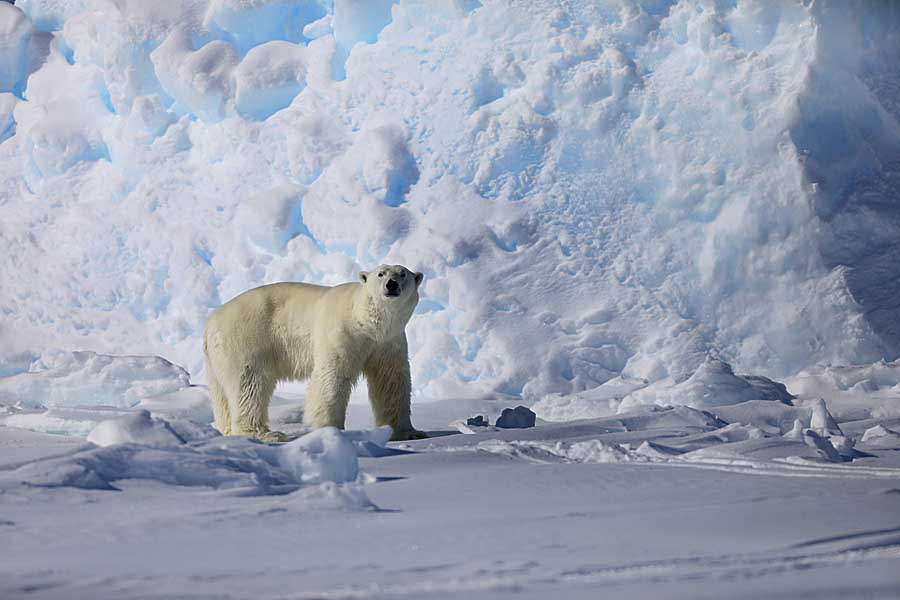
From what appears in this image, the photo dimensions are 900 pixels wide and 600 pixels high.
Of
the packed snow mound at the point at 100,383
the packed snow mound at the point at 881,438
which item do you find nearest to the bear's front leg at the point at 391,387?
the packed snow mound at the point at 881,438

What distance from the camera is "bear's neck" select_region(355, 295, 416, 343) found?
4.80 meters

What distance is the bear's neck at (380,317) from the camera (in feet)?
15.8

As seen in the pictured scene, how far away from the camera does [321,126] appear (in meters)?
9.51

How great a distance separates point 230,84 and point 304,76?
2.37 ft

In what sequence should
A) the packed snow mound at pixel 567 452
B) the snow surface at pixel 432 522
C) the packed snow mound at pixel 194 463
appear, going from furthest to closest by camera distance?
the packed snow mound at pixel 567 452 < the packed snow mound at pixel 194 463 < the snow surface at pixel 432 522

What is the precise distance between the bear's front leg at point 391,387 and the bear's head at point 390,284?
31 centimetres

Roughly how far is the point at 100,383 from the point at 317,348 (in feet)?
10.8

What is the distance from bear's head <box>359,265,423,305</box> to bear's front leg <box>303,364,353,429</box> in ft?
1.41

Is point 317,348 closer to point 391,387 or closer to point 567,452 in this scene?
point 391,387

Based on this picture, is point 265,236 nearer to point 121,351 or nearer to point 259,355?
point 121,351

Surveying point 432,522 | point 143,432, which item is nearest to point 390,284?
point 143,432

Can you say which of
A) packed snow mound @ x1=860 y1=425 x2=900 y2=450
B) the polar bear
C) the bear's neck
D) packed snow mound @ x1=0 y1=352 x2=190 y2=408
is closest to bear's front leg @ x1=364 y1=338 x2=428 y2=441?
the polar bear

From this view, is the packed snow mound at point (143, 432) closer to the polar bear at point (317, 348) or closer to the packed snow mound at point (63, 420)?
the polar bear at point (317, 348)

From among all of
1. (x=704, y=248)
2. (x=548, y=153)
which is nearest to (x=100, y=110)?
(x=548, y=153)
